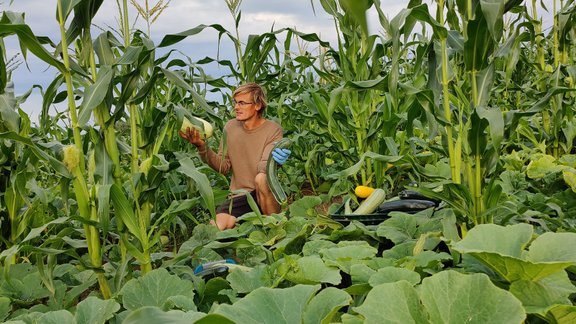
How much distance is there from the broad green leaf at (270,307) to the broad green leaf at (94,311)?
0.46 metres

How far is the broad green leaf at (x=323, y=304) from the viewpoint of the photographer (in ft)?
3.73

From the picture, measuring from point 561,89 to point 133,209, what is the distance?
1848mm

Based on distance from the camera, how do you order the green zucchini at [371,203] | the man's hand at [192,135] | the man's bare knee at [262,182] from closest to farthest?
the green zucchini at [371,203] < the man's hand at [192,135] < the man's bare knee at [262,182]

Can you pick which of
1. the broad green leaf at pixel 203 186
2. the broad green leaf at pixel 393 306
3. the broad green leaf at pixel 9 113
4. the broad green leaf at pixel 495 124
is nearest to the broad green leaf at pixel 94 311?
the broad green leaf at pixel 203 186

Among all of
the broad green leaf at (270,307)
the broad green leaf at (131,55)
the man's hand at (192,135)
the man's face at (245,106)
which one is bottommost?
the broad green leaf at (270,307)

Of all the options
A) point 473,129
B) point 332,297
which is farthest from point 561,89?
point 332,297

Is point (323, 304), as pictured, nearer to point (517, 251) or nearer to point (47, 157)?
point (517, 251)

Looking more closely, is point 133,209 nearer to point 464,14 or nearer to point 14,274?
point 14,274

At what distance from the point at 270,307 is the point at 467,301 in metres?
0.39

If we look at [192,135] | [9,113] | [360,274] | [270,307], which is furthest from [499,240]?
[192,135]

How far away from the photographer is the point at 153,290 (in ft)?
5.58

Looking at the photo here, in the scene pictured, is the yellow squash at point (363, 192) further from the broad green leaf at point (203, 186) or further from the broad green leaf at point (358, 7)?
the broad green leaf at point (203, 186)

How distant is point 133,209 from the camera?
2252mm

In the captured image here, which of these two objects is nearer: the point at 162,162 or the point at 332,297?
the point at 332,297
